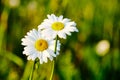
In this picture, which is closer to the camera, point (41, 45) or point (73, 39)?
point (41, 45)

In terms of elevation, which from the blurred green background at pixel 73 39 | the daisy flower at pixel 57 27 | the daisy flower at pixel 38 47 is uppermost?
the blurred green background at pixel 73 39

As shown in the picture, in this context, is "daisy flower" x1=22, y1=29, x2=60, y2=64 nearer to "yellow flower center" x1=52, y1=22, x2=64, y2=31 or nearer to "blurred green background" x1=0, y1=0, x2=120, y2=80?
"yellow flower center" x1=52, y1=22, x2=64, y2=31

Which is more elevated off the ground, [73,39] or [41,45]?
[73,39]

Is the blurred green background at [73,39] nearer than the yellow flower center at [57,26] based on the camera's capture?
No

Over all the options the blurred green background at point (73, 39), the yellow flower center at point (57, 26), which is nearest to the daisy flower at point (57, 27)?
the yellow flower center at point (57, 26)

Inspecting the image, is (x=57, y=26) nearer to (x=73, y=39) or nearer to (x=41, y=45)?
(x=41, y=45)

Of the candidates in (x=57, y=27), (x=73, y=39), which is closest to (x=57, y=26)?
(x=57, y=27)

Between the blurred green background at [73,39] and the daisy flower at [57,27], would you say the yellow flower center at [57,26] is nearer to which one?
the daisy flower at [57,27]
